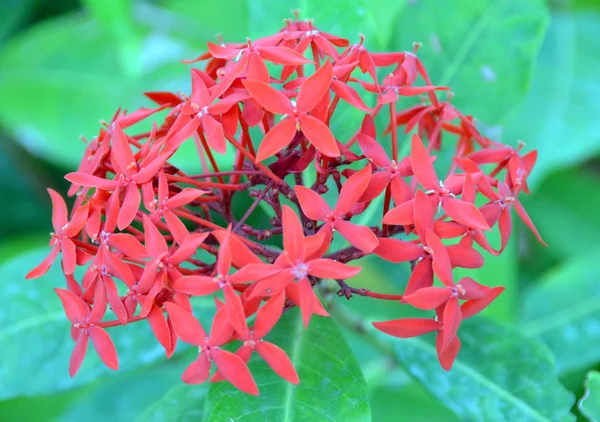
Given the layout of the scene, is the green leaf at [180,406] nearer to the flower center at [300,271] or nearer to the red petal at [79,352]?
the red petal at [79,352]

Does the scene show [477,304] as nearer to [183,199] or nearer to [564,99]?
[183,199]

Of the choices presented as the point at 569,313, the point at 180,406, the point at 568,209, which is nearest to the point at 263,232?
the point at 180,406

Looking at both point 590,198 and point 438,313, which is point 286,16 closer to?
point 438,313

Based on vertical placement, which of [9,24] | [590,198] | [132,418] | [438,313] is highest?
[438,313]

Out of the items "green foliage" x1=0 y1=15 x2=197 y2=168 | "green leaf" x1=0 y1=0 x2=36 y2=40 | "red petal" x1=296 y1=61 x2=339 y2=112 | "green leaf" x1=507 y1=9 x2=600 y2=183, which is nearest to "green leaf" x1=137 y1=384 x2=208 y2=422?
"red petal" x1=296 y1=61 x2=339 y2=112

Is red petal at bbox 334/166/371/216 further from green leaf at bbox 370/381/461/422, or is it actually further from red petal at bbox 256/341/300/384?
green leaf at bbox 370/381/461/422

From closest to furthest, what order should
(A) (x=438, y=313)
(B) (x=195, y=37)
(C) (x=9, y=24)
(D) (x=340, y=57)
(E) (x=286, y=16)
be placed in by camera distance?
(A) (x=438, y=313)
(D) (x=340, y=57)
(E) (x=286, y=16)
(B) (x=195, y=37)
(C) (x=9, y=24)

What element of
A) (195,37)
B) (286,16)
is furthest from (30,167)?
(286,16)

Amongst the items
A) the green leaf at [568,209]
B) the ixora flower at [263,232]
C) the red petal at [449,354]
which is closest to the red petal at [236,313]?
the ixora flower at [263,232]
